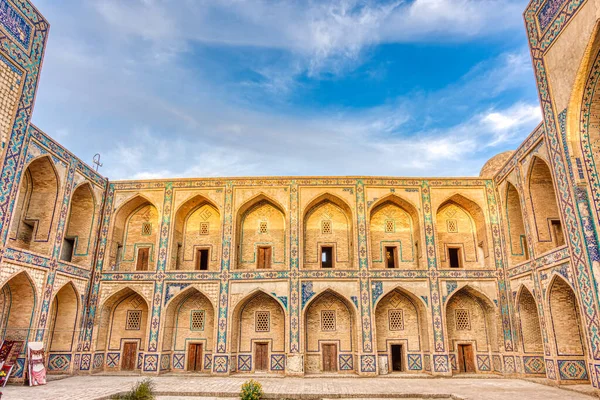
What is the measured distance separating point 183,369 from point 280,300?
4.91 meters

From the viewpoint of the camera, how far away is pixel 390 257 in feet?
60.6

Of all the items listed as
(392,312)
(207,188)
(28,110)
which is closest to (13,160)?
(28,110)

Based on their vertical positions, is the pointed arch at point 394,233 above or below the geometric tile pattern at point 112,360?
above

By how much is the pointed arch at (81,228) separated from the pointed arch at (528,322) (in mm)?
16884

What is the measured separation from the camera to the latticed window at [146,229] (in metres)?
18.7

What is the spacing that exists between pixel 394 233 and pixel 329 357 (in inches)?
235

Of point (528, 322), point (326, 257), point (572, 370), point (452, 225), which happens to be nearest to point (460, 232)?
point (452, 225)

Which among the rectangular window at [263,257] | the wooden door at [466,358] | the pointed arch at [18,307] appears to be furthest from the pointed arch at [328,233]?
the pointed arch at [18,307]

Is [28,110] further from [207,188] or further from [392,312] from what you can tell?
[392,312]

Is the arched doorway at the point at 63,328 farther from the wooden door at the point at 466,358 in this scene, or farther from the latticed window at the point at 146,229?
the wooden door at the point at 466,358

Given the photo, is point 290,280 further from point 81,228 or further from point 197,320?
point 81,228

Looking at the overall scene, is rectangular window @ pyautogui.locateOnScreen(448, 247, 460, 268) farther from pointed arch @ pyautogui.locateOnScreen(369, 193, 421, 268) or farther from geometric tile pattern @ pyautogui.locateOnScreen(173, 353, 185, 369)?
geometric tile pattern @ pyautogui.locateOnScreen(173, 353, 185, 369)

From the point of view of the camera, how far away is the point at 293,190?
59.3 feet

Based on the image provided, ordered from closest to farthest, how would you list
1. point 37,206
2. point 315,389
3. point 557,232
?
point 315,389 < point 557,232 < point 37,206
